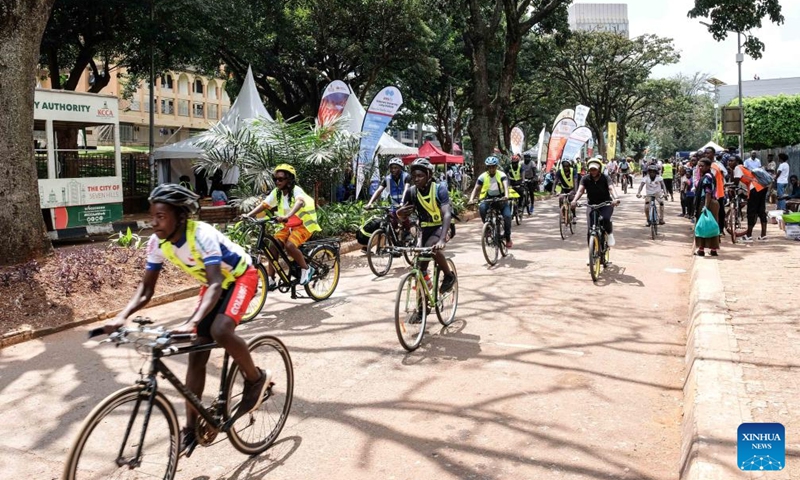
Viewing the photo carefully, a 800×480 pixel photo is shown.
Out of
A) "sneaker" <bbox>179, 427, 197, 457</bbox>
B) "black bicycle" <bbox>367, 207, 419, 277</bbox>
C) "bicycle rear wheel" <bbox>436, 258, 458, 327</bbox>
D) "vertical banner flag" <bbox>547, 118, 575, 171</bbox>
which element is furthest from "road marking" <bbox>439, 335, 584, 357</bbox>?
"vertical banner flag" <bbox>547, 118, 575, 171</bbox>

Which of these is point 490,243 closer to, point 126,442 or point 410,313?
point 410,313

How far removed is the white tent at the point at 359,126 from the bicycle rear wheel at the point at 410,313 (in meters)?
13.0

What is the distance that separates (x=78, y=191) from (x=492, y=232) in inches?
376

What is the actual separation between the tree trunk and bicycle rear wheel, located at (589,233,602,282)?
25.4ft

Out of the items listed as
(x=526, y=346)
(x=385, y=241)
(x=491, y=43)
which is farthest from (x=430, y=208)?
(x=491, y=43)

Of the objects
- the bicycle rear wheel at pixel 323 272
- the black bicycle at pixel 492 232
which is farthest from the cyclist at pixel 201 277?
the black bicycle at pixel 492 232

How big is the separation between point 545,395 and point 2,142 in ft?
25.5

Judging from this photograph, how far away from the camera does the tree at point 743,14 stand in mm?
17312

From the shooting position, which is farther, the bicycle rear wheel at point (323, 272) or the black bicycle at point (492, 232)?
the black bicycle at point (492, 232)

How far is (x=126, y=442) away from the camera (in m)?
3.30

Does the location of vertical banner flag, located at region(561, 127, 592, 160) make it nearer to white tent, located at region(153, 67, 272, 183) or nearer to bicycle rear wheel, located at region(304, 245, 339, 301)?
white tent, located at region(153, 67, 272, 183)

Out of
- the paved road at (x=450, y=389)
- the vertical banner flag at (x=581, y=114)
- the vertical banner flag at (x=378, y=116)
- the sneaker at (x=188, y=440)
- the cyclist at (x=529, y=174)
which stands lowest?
the paved road at (x=450, y=389)

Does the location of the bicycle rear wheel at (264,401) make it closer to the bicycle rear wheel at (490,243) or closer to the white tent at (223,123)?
the bicycle rear wheel at (490,243)

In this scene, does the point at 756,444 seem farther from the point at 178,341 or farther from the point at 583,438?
the point at 178,341
